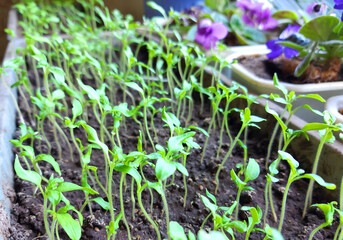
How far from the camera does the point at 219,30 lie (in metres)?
1.37

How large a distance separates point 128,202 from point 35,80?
88 cm

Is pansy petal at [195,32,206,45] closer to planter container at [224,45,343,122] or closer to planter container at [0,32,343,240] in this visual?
planter container at [224,45,343,122]

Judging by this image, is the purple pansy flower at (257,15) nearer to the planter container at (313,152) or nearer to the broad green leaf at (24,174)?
the planter container at (313,152)

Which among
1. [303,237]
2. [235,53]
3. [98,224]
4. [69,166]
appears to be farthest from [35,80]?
[303,237]

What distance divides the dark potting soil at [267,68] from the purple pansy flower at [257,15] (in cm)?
33

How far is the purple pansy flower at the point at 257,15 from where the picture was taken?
1.56 m

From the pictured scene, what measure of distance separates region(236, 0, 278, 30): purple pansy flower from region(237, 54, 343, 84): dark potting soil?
0.33 metres

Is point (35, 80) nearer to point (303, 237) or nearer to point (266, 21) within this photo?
point (266, 21)

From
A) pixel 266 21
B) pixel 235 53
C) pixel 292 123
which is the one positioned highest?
pixel 266 21

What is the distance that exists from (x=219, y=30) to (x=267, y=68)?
0.85 feet

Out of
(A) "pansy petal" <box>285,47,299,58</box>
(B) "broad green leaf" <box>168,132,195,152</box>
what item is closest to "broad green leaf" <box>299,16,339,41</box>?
(A) "pansy petal" <box>285,47,299,58</box>

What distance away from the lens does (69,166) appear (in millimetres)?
885

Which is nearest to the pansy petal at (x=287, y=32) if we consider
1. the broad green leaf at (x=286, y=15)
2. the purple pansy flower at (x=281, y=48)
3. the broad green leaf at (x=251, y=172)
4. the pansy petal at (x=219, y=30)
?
the purple pansy flower at (x=281, y=48)

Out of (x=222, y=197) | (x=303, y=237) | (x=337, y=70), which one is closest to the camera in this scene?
(x=303, y=237)
